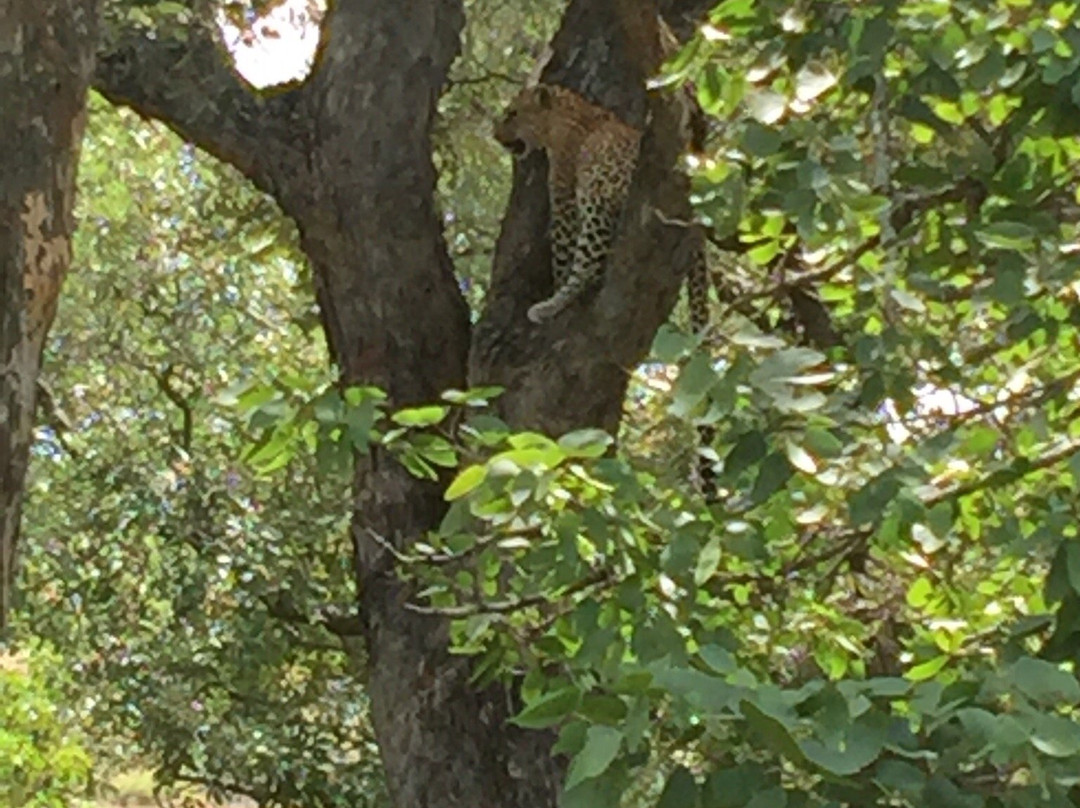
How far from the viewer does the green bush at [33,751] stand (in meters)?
6.07

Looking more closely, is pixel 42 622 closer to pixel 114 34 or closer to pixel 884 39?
pixel 114 34

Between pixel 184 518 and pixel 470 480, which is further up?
pixel 184 518

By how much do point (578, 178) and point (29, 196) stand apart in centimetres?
160

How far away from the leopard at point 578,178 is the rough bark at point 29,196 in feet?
4.42

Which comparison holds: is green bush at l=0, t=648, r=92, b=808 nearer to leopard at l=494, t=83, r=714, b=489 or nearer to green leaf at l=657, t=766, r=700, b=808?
leopard at l=494, t=83, r=714, b=489

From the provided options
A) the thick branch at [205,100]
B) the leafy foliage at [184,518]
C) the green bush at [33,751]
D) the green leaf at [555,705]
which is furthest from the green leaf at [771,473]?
the green bush at [33,751]

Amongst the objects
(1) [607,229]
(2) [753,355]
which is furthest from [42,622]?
(2) [753,355]

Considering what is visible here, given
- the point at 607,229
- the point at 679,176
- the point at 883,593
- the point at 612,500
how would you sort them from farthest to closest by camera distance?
the point at 607,229 → the point at 883,593 → the point at 679,176 → the point at 612,500

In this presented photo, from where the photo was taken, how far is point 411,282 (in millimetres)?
3684

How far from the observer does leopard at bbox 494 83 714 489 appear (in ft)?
11.7

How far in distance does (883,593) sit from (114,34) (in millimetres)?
2069

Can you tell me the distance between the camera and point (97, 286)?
6.55 m

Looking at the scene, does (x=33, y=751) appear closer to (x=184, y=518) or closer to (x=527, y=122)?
(x=184, y=518)

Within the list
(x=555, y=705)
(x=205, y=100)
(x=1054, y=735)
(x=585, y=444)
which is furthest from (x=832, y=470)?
(x=205, y=100)
